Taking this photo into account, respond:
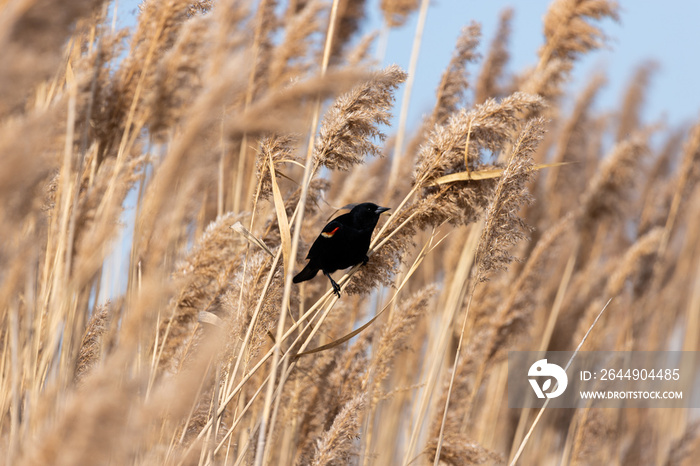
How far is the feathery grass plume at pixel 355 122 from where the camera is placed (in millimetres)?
1888

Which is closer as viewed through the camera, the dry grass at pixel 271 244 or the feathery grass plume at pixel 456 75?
the dry grass at pixel 271 244

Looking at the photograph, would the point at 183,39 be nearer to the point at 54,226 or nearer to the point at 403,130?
the point at 54,226

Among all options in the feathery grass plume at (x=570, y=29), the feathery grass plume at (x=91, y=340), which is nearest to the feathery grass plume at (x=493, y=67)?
the feathery grass plume at (x=570, y=29)

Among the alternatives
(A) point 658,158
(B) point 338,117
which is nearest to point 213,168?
(B) point 338,117

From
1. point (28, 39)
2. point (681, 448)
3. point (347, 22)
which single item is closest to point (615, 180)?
point (681, 448)

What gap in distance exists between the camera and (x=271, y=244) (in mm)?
2332

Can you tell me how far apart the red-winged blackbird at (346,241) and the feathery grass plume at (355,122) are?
0.94 ft

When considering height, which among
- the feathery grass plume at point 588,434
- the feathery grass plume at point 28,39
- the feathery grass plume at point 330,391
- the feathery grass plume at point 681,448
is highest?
the feathery grass plume at point 28,39

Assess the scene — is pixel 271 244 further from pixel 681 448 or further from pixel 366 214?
pixel 681 448

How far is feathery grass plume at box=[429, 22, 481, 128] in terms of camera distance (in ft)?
10.3

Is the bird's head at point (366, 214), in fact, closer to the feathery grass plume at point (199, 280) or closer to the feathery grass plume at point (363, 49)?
the feathery grass plume at point (199, 280)

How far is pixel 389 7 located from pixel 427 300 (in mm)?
2609

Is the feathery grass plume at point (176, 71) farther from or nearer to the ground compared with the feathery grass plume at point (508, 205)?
farther from the ground

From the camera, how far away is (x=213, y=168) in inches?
44.1
